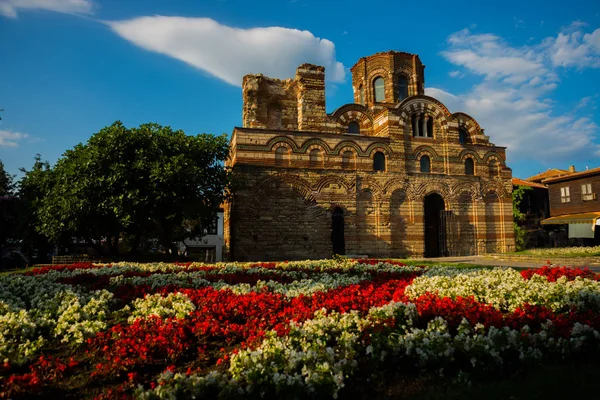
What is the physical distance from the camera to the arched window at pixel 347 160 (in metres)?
23.4

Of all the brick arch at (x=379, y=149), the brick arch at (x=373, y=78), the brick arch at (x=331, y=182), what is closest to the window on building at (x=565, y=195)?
the brick arch at (x=373, y=78)

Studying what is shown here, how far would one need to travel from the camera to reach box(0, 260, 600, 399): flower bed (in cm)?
388

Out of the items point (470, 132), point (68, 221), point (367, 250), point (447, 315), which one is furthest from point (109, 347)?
point (470, 132)

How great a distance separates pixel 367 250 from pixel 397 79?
14323mm

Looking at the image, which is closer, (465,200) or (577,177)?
(465,200)

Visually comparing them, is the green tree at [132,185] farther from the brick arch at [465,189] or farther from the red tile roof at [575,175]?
the red tile roof at [575,175]

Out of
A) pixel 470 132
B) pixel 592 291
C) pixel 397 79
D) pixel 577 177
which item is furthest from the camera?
pixel 577 177

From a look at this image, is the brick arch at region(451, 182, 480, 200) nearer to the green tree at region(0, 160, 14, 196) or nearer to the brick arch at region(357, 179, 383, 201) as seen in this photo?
the brick arch at region(357, 179, 383, 201)

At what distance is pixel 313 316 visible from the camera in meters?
5.62

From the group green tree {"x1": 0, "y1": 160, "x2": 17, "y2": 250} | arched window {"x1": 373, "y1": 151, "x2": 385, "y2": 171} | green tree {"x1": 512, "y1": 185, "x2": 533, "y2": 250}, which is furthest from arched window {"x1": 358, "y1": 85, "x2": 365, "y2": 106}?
green tree {"x1": 0, "y1": 160, "x2": 17, "y2": 250}

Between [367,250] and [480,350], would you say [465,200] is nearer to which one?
[367,250]

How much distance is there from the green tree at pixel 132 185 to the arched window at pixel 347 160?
292 inches

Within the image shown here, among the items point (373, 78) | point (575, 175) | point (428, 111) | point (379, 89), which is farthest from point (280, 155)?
point (575, 175)

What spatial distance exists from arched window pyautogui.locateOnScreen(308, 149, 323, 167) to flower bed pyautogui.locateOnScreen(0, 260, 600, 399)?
624 inches
